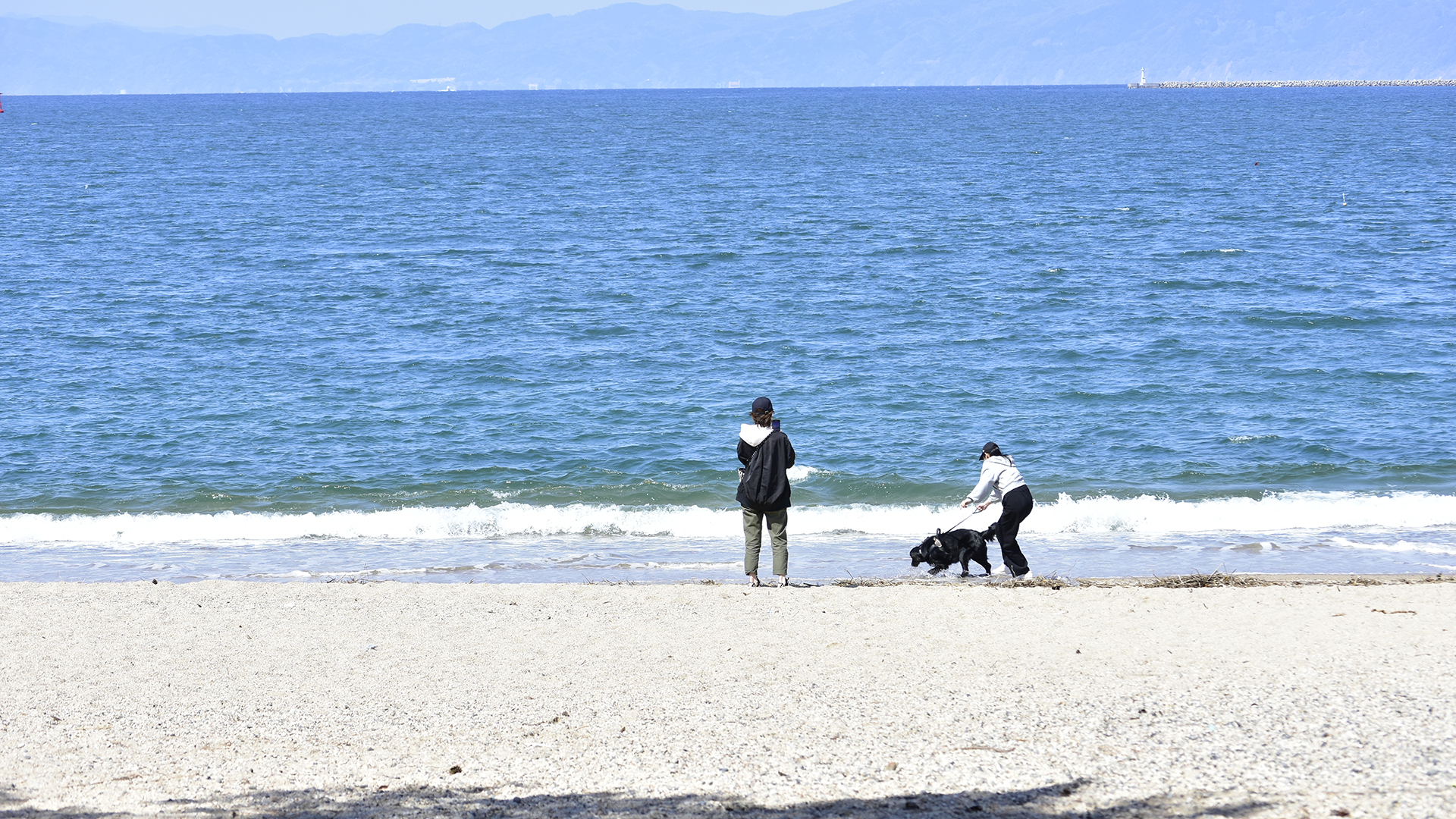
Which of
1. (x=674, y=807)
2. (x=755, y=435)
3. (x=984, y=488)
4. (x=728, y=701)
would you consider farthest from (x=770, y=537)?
(x=674, y=807)

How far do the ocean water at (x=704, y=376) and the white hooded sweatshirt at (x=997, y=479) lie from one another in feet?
6.06

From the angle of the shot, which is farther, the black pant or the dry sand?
the black pant

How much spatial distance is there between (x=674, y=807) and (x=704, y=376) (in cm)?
1770

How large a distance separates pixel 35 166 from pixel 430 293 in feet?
171

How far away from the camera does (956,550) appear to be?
12.5m

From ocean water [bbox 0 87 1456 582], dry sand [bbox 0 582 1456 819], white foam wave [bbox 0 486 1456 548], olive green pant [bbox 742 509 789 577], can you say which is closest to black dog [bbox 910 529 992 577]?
dry sand [bbox 0 582 1456 819]

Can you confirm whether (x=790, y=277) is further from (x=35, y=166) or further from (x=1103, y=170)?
(x=35, y=166)

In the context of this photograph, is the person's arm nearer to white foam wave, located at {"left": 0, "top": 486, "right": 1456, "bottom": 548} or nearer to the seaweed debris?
the seaweed debris

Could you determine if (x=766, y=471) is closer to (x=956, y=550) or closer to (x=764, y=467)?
(x=764, y=467)

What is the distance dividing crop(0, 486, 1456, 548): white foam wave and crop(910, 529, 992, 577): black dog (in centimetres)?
264

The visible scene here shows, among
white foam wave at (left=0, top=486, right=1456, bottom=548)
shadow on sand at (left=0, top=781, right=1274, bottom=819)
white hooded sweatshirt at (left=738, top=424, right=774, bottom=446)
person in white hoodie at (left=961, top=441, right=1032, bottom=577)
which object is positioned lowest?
white foam wave at (left=0, top=486, right=1456, bottom=548)

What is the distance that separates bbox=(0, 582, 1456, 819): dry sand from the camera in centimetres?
668

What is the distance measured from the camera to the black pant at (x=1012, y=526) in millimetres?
11836

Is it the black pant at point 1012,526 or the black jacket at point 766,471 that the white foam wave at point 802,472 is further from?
the black jacket at point 766,471
